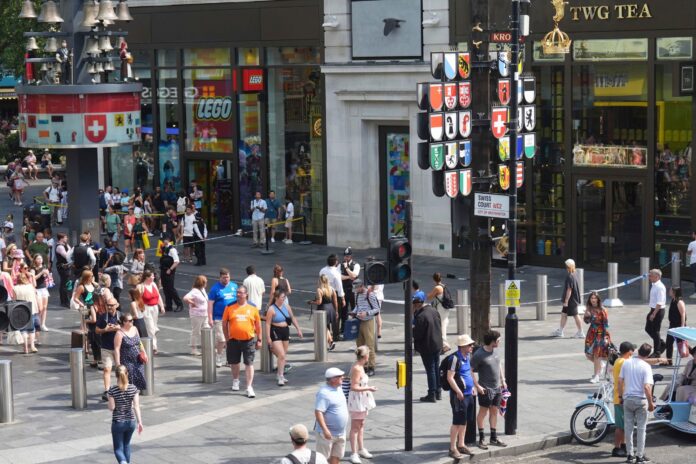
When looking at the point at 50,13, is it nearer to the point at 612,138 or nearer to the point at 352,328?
the point at 352,328

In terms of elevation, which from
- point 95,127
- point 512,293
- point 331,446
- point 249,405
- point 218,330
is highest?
point 95,127

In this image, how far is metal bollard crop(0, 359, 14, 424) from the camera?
1786 centimetres

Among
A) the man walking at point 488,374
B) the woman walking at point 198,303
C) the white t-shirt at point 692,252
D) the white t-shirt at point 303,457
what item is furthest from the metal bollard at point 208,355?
the white t-shirt at point 692,252

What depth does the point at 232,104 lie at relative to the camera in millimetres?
37906

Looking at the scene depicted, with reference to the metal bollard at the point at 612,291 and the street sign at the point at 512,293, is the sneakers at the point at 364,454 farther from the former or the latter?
the metal bollard at the point at 612,291

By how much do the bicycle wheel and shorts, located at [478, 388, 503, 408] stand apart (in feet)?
3.60

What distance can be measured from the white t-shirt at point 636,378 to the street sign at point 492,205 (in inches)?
116

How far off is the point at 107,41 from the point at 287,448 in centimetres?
1334

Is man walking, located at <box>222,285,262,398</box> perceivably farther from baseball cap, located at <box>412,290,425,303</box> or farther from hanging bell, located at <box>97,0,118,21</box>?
hanging bell, located at <box>97,0,118,21</box>

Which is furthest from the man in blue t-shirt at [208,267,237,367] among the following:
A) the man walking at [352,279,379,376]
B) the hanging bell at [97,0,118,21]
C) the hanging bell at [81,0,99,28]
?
the hanging bell at [81,0,99,28]

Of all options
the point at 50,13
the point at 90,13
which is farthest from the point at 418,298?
the point at 50,13

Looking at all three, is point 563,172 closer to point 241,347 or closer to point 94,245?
point 94,245

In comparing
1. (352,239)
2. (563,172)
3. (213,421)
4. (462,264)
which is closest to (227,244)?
(352,239)

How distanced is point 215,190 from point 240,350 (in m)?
20.2
